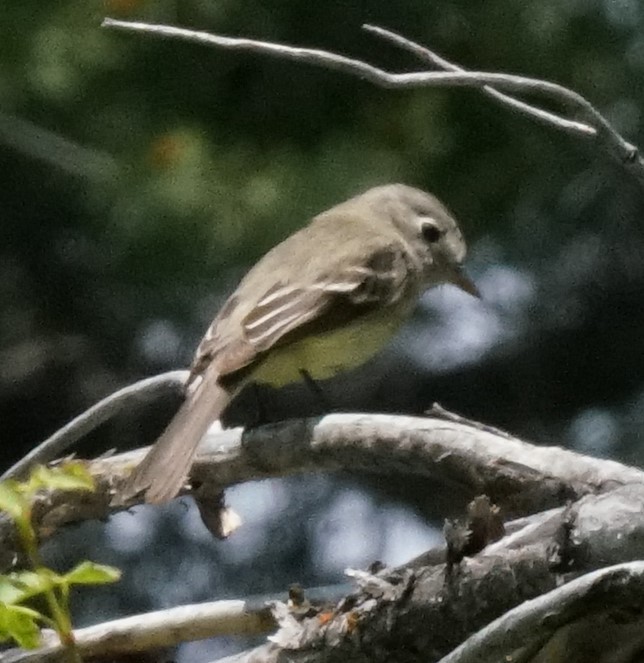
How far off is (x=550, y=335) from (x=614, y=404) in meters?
0.12

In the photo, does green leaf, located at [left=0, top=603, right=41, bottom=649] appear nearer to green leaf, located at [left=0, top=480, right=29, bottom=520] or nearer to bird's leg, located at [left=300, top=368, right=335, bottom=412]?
green leaf, located at [left=0, top=480, right=29, bottom=520]

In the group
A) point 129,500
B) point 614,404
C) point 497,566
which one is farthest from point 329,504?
point 497,566

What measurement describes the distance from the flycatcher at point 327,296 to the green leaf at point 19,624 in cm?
41

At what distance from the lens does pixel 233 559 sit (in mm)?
1829

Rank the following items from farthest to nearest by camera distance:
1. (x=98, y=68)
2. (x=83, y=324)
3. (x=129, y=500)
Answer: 1. (x=83, y=324)
2. (x=98, y=68)
3. (x=129, y=500)

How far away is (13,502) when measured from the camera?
0.63 metres

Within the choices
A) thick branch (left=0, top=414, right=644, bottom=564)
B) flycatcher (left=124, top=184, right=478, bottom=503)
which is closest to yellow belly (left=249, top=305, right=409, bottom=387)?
flycatcher (left=124, top=184, right=478, bottom=503)

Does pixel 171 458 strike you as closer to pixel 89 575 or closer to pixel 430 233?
pixel 89 575

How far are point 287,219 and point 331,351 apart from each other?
18 centimetres

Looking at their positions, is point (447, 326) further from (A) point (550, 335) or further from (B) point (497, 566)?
(B) point (497, 566)

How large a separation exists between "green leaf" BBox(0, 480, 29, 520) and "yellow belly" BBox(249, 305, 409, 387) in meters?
0.73

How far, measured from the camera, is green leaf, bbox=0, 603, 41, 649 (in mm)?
643

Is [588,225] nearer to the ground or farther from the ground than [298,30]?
nearer to the ground

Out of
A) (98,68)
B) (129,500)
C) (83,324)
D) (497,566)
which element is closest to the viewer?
(497,566)
